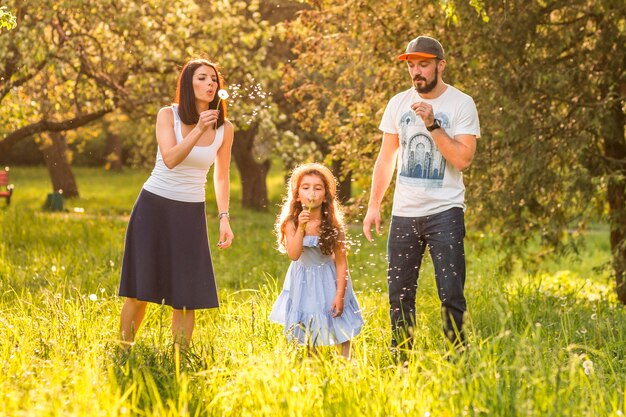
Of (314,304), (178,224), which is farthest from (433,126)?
(178,224)

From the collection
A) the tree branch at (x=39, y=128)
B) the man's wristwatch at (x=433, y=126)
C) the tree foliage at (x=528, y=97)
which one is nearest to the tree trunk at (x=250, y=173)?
the tree branch at (x=39, y=128)

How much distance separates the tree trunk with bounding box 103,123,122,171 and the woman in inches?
1352

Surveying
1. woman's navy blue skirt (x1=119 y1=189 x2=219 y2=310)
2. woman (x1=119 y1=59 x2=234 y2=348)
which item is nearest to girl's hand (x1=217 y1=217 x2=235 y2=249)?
woman (x1=119 y1=59 x2=234 y2=348)

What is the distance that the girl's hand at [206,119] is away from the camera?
5.51 meters

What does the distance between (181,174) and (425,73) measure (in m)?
1.56

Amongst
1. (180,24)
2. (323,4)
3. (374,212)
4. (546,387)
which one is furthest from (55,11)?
(546,387)

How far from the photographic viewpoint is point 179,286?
5801 mm

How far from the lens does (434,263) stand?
583 cm

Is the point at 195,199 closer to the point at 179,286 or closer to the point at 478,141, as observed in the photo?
the point at 179,286

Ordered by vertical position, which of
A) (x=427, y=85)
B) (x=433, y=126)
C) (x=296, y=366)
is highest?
(x=427, y=85)

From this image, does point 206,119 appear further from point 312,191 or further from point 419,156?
point 419,156

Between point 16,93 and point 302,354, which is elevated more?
point 16,93

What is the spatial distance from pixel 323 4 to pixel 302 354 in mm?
6091

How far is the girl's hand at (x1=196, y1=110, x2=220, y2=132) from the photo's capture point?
18.1 feet
